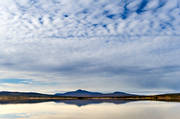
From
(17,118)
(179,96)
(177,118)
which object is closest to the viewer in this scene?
(177,118)

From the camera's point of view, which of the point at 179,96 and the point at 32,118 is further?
the point at 179,96

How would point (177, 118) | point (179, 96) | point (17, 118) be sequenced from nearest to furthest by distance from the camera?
point (177, 118) < point (17, 118) < point (179, 96)

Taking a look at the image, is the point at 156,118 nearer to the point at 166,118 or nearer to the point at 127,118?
the point at 166,118

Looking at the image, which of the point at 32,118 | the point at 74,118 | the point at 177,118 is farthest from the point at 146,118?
the point at 32,118

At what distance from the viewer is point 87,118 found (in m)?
31.2

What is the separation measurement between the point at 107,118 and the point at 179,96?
164m

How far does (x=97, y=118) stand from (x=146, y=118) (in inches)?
253

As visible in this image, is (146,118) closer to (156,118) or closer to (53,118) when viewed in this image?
(156,118)

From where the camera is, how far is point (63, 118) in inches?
1242

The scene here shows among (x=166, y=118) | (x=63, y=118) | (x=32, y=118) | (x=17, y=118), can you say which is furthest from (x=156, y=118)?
(x=17, y=118)

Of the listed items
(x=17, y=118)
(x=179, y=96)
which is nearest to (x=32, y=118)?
(x=17, y=118)

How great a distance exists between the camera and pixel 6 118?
33062mm

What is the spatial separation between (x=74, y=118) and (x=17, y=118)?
26.8ft

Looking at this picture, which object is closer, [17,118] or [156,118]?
[156,118]
